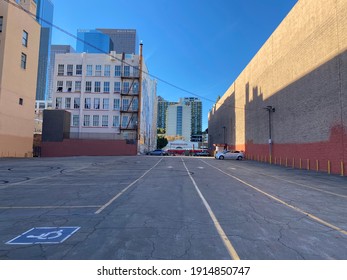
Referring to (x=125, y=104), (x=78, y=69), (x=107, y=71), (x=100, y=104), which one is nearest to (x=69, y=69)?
(x=78, y=69)

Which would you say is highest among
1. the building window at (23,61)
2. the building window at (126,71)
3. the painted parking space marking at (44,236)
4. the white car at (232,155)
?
the building window at (126,71)

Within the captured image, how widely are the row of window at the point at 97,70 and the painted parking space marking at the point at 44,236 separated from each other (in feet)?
195

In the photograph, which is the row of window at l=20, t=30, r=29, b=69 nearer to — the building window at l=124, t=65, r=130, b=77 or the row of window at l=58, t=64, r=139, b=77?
the row of window at l=58, t=64, r=139, b=77

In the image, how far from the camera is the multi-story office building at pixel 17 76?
1323 inches

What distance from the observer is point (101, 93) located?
62.2 m

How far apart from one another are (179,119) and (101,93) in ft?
408

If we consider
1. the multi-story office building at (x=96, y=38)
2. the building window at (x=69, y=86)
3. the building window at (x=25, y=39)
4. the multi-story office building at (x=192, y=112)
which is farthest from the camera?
the multi-story office building at (x=192, y=112)

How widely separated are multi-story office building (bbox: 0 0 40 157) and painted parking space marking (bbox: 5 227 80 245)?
33416mm

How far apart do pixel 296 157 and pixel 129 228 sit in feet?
83.3

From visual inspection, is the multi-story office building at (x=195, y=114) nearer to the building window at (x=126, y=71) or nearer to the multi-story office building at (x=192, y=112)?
the multi-story office building at (x=192, y=112)

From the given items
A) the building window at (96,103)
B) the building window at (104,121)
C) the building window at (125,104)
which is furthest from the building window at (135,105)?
the building window at (96,103)

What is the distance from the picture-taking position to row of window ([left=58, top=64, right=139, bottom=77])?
62.2 metres

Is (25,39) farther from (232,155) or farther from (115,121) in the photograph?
(232,155)
